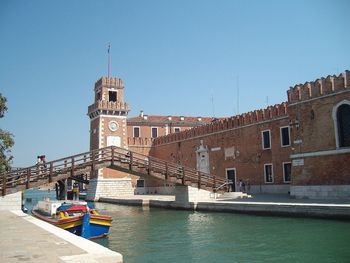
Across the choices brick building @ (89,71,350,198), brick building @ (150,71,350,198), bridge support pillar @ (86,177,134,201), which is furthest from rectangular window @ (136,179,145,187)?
brick building @ (150,71,350,198)

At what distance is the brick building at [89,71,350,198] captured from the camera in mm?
17609

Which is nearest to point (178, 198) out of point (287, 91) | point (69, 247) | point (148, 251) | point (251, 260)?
point (287, 91)

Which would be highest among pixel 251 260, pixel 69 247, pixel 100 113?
pixel 100 113

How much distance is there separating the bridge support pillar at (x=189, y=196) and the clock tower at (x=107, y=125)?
48.3ft

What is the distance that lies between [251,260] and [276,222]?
556 cm

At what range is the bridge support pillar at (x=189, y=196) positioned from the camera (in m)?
21.3

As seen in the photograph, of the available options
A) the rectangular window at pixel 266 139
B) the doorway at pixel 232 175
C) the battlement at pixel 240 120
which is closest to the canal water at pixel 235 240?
the rectangular window at pixel 266 139

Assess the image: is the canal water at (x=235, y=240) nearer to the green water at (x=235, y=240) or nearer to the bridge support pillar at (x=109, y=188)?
the green water at (x=235, y=240)

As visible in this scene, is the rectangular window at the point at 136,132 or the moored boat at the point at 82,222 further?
the rectangular window at the point at 136,132

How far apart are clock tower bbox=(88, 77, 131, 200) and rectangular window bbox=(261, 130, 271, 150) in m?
15.7

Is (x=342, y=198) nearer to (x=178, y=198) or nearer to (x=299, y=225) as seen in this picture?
(x=299, y=225)

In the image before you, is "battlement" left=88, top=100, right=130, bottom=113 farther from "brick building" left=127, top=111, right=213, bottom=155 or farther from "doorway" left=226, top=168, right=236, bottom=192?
"doorway" left=226, top=168, right=236, bottom=192

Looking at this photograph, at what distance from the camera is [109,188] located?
3562 cm

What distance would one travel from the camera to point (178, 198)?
22016 mm
